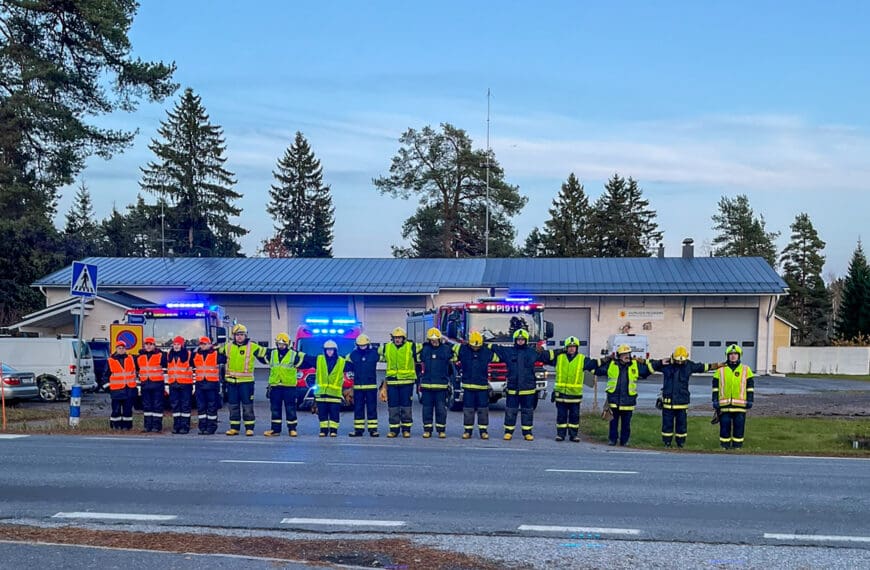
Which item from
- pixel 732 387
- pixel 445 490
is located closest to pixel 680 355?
pixel 732 387

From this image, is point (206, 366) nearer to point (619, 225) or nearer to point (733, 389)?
point (733, 389)

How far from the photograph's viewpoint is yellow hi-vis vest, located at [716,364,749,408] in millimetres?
15391

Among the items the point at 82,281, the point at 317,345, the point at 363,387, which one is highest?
the point at 82,281

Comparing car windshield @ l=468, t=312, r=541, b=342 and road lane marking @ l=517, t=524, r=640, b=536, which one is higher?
car windshield @ l=468, t=312, r=541, b=342

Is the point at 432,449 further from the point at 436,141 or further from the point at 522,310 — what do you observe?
the point at 436,141

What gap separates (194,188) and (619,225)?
1438 inches

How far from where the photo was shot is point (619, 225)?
73938 millimetres

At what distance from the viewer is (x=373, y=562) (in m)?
6.91

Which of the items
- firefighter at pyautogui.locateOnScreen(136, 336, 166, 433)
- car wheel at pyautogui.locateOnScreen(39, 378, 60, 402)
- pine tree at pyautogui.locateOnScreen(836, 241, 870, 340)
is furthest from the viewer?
pine tree at pyautogui.locateOnScreen(836, 241, 870, 340)

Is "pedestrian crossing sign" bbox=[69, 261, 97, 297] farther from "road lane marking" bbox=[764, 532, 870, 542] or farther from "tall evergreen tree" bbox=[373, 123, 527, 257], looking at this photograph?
"tall evergreen tree" bbox=[373, 123, 527, 257]

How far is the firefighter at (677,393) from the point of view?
15789 millimetres

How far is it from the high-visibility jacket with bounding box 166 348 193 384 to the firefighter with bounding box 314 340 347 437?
8.70ft

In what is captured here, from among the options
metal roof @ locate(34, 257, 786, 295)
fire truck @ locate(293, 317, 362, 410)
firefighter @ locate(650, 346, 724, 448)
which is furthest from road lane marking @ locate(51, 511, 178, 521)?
metal roof @ locate(34, 257, 786, 295)

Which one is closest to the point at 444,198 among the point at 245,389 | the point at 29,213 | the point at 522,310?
the point at 29,213
